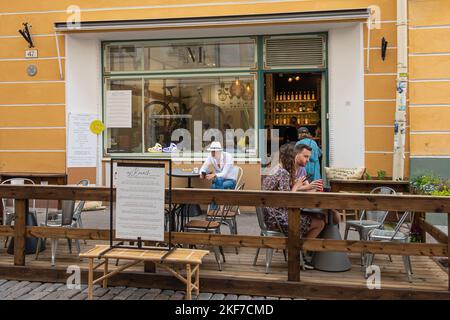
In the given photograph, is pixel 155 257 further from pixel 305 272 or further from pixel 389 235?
pixel 389 235

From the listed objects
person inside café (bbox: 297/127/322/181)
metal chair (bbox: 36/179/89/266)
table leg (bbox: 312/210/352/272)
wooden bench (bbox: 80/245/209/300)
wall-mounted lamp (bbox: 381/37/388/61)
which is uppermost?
wall-mounted lamp (bbox: 381/37/388/61)

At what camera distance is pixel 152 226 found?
4512mm

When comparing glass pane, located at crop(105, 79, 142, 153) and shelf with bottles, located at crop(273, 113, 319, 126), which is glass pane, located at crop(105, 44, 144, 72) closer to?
glass pane, located at crop(105, 79, 142, 153)

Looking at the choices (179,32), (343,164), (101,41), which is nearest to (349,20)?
(343,164)

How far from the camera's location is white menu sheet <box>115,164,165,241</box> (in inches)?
177

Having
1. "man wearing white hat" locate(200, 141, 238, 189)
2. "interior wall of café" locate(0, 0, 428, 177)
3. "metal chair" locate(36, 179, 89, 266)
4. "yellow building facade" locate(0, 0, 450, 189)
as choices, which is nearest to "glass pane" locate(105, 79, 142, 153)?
"yellow building facade" locate(0, 0, 450, 189)

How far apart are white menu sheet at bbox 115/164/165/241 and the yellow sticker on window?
565cm

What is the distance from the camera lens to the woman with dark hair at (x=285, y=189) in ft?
17.1

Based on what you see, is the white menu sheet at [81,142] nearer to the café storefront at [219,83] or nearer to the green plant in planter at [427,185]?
the café storefront at [219,83]

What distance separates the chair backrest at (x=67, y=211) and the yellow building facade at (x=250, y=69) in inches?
158

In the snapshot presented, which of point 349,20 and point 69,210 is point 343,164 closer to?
point 349,20

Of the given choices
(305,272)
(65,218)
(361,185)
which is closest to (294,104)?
(361,185)

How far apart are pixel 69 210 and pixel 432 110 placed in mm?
6282
